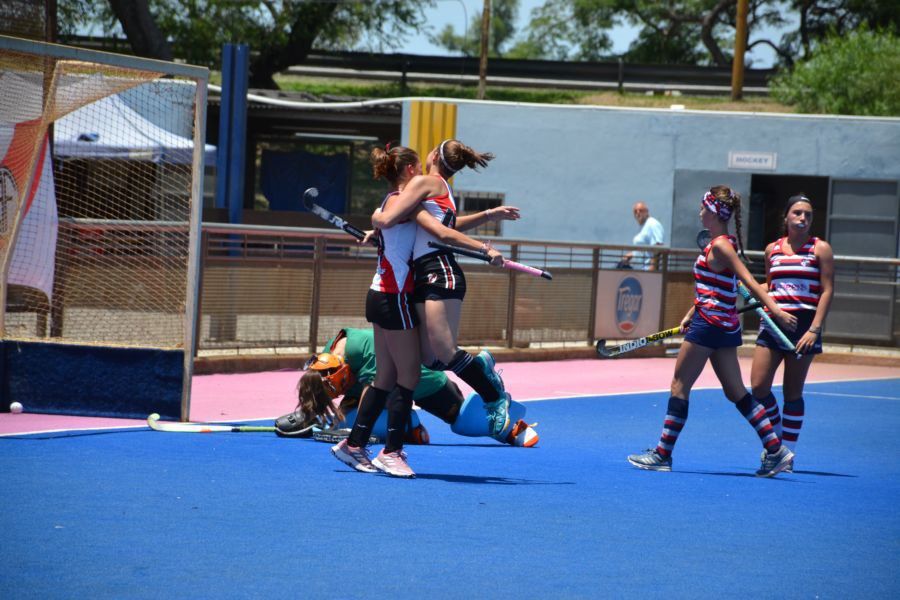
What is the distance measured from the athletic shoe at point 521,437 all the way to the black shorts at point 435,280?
205 cm

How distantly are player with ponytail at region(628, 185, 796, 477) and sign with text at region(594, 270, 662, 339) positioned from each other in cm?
927

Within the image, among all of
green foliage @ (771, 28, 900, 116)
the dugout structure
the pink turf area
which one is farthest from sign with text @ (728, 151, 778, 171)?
the dugout structure

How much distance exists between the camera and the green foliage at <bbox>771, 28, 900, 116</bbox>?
30141mm

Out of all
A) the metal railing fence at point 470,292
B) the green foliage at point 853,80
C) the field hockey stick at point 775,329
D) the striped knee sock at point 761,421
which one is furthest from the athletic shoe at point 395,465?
the green foliage at point 853,80

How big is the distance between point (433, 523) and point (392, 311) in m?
1.52

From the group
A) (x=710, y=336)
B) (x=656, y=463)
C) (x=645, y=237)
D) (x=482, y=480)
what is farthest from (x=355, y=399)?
(x=645, y=237)

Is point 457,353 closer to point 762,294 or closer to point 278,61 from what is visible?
point 762,294

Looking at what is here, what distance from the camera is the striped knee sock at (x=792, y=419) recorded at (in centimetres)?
845

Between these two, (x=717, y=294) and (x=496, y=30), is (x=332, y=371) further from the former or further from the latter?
(x=496, y=30)

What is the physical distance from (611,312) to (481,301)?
2.46m

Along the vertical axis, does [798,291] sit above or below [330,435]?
above

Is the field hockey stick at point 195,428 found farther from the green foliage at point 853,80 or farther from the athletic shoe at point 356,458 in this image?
the green foliage at point 853,80

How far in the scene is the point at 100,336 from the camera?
1121cm

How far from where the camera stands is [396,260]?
7059 mm
